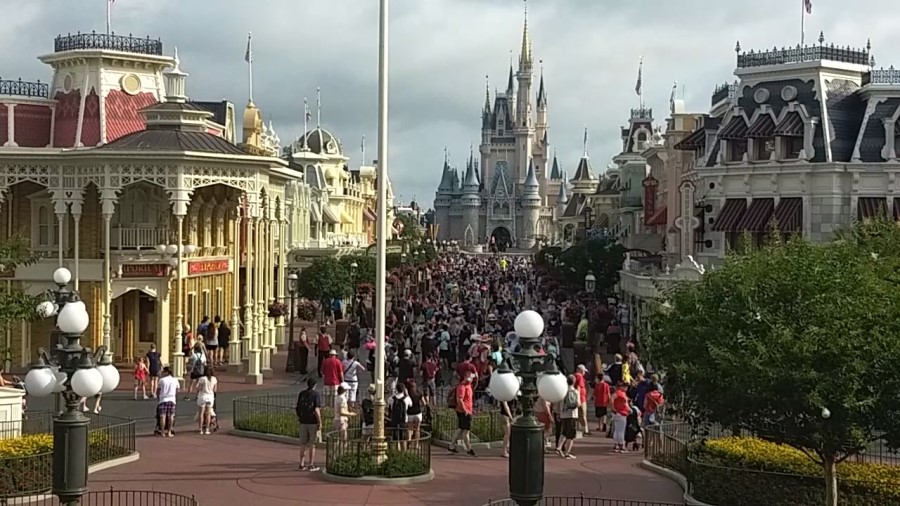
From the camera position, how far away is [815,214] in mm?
33250

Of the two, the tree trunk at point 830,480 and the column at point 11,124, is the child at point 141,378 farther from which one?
the tree trunk at point 830,480

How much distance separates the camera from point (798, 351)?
43.8 feet

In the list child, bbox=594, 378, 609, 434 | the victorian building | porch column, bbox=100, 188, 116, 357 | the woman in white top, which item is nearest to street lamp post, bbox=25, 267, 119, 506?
the woman in white top

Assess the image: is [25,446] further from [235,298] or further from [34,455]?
[235,298]

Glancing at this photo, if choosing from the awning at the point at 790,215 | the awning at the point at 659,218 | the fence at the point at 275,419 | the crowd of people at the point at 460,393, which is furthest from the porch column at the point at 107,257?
the awning at the point at 659,218

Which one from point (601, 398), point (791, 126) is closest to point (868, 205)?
point (791, 126)

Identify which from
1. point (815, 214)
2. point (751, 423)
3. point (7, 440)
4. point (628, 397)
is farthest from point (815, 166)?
point (7, 440)

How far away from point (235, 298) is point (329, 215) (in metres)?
36.7

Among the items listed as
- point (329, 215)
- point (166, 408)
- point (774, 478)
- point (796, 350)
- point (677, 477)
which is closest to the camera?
point (796, 350)

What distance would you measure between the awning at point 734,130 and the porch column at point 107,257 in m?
17.5

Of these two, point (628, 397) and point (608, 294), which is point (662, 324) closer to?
point (628, 397)

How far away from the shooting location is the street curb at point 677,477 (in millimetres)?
15920

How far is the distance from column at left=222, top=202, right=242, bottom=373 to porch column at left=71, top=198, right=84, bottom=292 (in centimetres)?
423

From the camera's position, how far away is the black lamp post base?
37.1ft
